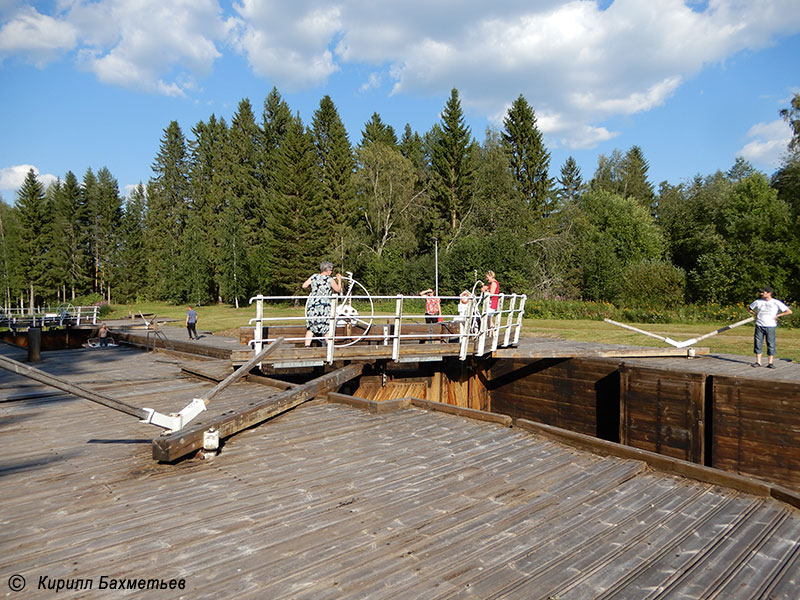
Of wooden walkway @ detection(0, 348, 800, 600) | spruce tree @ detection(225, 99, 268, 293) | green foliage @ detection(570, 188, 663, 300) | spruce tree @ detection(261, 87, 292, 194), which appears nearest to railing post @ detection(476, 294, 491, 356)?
wooden walkway @ detection(0, 348, 800, 600)

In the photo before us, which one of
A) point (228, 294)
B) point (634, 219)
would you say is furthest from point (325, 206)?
point (634, 219)

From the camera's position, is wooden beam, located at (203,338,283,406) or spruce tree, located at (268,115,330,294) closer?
wooden beam, located at (203,338,283,406)

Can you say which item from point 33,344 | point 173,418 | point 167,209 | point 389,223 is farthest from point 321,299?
point 167,209

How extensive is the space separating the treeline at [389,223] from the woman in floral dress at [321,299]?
78.4 feet

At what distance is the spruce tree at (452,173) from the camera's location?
48.8 m

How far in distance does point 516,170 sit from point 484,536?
55.4 meters

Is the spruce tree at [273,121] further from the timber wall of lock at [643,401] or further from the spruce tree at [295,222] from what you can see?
the timber wall of lock at [643,401]

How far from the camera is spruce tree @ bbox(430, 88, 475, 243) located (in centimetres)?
4881

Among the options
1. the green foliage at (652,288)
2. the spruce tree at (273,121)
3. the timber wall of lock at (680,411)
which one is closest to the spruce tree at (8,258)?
the spruce tree at (273,121)

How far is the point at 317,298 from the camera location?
902cm

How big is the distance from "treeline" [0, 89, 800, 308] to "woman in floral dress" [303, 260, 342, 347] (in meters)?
23.9

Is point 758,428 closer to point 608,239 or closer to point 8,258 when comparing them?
point 608,239

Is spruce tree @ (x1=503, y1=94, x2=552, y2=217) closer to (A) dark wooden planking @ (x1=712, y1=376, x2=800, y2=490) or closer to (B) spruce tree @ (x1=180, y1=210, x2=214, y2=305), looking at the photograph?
(B) spruce tree @ (x1=180, y1=210, x2=214, y2=305)

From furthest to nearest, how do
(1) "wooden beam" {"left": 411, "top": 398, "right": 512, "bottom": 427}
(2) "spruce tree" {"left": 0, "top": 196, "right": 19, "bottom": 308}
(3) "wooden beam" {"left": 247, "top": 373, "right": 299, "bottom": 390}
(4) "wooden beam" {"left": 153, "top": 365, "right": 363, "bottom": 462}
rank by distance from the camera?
(2) "spruce tree" {"left": 0, "top": 196, "right": 19, "bottom": 308} → (3) "wooden beam" {"left": 247, "top": 373, "right": 299, "bottom": 390} → (1) "wooden beam" {"left": 411, "top": 398, "right": 512, "bottom": 427} → (4) "wooden beam" {"left": 153, "top": 365, "right": 363, "bottom": 462}
